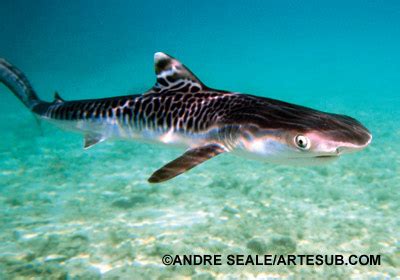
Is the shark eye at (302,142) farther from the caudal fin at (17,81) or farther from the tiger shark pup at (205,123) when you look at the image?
the caudal fin at (17,81)

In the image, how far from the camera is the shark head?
135 inches

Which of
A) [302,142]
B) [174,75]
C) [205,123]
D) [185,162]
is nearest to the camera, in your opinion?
[302,142]

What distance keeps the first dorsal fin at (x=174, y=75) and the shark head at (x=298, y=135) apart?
1.22 meters

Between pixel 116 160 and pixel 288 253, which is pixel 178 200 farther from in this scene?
pixel 116 160

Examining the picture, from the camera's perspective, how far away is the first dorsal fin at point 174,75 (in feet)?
17.5

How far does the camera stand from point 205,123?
189 inches

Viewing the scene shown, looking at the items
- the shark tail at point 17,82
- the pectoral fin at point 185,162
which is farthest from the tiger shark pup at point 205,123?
the shark tail at point 17,82

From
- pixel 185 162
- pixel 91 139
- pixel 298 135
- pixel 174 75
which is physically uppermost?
pixel 174 75

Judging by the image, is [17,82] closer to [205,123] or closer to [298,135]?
[205,123]

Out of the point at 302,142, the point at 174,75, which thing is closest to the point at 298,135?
the point at 302,142

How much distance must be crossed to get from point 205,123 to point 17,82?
5416 mm

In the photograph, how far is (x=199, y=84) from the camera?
5.38 m

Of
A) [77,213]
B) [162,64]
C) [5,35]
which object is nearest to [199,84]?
[162,64]

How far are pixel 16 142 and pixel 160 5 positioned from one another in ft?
404
